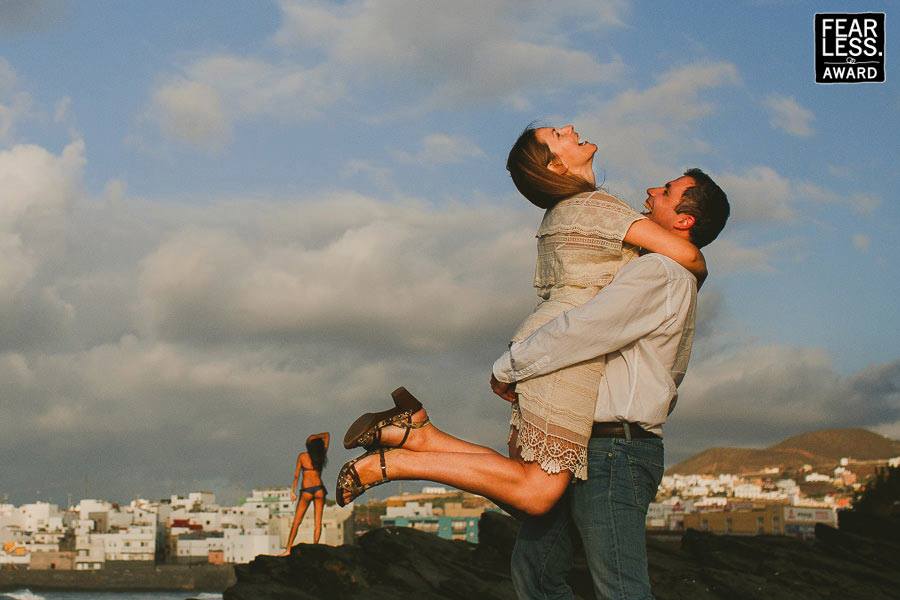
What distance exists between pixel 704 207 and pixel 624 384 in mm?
680

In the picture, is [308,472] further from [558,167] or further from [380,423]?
[558,167]

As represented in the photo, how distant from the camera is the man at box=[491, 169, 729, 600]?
10.3 feet

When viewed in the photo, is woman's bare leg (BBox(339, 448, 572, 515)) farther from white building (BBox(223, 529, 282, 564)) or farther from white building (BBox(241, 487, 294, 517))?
white building (BBox(241, 487, 294, 517))

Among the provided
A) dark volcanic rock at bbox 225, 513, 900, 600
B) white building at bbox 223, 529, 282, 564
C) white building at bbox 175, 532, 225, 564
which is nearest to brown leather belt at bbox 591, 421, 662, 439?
dark volcanic rock at bbox 225, 513, 900, 600

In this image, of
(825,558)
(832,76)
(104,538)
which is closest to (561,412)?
(832,76)

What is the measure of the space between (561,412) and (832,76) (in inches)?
231

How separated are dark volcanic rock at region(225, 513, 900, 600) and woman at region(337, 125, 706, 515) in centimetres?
545

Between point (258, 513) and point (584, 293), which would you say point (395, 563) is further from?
point (258, 513)

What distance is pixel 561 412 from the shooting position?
319 centimetres

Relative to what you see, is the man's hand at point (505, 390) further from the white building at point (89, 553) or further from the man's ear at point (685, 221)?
the white building at point (89, 553)

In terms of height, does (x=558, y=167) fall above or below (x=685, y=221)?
above

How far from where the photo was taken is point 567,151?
357 centimetres

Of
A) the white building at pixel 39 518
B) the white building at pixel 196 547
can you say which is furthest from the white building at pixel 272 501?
the white building at pixel 39 518

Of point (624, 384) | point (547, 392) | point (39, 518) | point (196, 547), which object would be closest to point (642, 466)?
point (624, 384)
